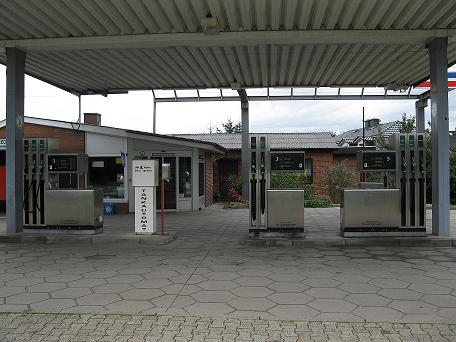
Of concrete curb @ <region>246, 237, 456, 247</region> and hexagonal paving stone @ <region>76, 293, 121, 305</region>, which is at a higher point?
concrete curb @ <region>246, 237, 456, 247</region>

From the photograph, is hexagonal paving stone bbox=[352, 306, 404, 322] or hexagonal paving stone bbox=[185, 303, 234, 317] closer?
hexagonal paving stone bbox=[352, 306, 404, 322]

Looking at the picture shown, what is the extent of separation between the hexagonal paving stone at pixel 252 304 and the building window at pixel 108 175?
34.6 ft

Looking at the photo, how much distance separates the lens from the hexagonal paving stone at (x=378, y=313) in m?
4.37

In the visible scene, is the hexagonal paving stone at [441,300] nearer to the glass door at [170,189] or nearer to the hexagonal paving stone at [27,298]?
the hexagonal paving stone at [27,298]

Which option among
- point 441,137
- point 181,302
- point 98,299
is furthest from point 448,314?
point 441,137

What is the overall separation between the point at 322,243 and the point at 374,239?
1001 millimetres

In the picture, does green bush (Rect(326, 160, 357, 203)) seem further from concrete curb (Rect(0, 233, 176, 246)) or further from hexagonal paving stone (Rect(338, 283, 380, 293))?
hexagonal paving stone (Rect(338, 283, 380, 293))

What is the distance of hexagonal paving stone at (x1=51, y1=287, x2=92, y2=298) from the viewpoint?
5245 millimetres

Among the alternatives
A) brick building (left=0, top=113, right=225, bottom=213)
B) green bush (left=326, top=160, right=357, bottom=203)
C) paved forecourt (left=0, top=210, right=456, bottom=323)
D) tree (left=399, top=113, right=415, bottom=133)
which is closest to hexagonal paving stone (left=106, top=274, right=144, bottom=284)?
paved forecourt (left=0, top=210, right=456, bottom=323)

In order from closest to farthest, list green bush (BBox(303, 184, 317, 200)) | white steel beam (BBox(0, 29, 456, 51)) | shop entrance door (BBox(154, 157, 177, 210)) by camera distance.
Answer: white steel beam (BBox(0, 29, 456, 51)) → shop entrance door (BBox(154, 157, 177, 210)) → green bush (BBox(303, 184, 317, 200))

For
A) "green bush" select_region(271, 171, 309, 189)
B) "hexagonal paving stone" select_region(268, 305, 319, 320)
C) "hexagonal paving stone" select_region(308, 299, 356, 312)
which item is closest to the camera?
"hexagonal paving stone" select_region(268, 305, 319, 320)

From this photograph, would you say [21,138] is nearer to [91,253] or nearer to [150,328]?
[91,253]

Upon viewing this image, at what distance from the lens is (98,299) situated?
5102 millimetres

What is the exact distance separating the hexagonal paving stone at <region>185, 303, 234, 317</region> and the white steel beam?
18.4ft
